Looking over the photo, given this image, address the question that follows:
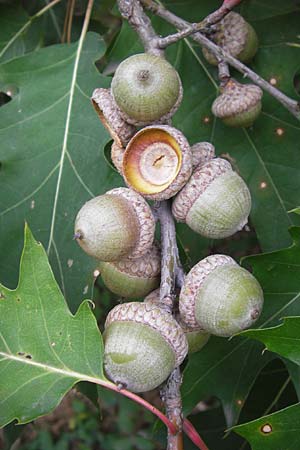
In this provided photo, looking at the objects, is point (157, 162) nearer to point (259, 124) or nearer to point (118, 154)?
point (118, 154)

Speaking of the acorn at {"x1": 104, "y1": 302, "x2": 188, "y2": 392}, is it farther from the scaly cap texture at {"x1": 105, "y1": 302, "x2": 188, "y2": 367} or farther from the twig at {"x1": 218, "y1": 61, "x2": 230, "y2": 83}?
the twig at {"x1": 218, "y1": 61, "x2": 230, "y2": 83}

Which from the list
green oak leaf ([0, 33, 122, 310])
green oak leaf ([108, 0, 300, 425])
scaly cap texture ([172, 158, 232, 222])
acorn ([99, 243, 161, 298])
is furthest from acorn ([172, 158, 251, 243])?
green oak leaf ([108, 0, 300, 425])

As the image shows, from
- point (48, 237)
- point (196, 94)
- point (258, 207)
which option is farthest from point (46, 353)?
point (196, 94)

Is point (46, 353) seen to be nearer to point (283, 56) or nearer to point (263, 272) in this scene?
point (263, 272)

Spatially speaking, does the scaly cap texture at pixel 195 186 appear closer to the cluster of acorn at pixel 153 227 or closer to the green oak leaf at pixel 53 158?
the cluster of acorn at pixel 153 227

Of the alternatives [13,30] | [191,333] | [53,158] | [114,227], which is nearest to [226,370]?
[191,333]
